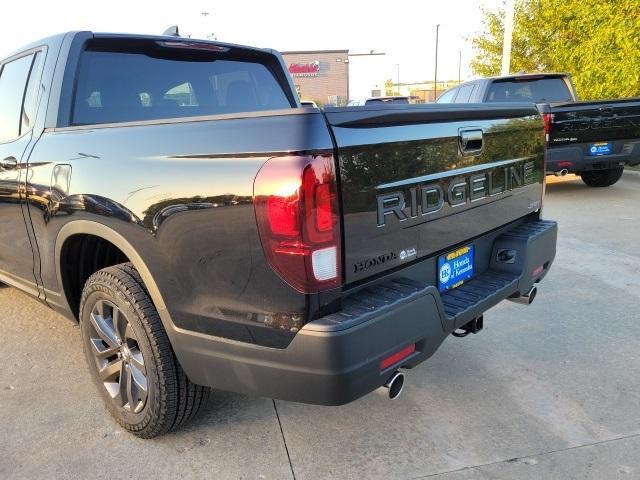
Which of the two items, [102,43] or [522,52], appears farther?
[522,52]

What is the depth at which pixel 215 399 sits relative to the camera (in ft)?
10.0

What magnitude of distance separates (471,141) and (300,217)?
1.12 meters

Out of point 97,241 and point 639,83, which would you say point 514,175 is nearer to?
point 97,241

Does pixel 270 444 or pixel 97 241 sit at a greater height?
pixel 97 241

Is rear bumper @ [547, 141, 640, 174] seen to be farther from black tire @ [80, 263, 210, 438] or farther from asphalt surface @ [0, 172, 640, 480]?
black tire @ [80, 263, 210, 438]

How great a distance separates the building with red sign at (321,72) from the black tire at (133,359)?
61.6 m

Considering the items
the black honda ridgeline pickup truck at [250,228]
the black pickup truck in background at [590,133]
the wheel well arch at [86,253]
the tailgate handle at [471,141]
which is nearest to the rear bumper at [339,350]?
the black honda ridgeline pickup truck at [250,228]

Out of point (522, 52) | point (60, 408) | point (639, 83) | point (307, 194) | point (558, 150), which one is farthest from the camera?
point (522, 52)

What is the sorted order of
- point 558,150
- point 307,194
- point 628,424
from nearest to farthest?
point 307,194 → point 628,424 → point 558,150

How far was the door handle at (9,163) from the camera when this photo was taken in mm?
3102

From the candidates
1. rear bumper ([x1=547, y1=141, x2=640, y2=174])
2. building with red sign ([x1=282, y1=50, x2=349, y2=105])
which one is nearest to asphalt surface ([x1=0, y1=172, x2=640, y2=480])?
rear bumper ([x1=547, y1=141, x2=640, y2=174])

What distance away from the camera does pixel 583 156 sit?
25.7 ft

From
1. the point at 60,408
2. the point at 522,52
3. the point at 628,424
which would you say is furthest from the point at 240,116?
the point at 522,52

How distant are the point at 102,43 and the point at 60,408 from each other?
2.05 metres
